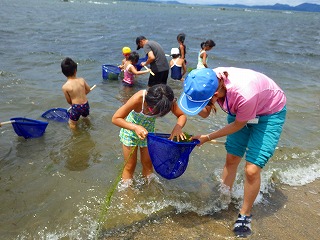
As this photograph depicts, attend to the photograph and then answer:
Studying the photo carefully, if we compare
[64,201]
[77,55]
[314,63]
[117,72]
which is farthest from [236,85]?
[314,63]

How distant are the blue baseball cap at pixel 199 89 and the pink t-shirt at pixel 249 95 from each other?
24 cm

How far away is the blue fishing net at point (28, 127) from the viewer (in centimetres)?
482

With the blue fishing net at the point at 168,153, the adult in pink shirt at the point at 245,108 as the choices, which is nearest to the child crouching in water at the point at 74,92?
the blue fishing net at the point at 168,153

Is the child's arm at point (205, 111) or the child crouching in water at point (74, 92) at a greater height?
the child's arm at point (205, 111)

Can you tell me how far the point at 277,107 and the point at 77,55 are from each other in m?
11.2

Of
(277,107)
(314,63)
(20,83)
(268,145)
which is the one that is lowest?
(314,63)

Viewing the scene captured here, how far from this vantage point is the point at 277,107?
3020mm

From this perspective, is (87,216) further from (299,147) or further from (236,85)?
(299,147)

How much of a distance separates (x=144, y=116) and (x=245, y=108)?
112 centimetres

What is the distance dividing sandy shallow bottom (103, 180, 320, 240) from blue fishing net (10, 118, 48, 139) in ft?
8.46

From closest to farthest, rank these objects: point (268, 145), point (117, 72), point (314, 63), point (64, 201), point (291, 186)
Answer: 1. point (268, 145)
2. point (64, 201)
3. point (291, 186)
4. point (117, 72)
5. point (314, 63)

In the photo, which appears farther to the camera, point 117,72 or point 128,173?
point 117,72

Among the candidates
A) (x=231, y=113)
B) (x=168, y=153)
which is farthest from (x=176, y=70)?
(x=168, y=153)

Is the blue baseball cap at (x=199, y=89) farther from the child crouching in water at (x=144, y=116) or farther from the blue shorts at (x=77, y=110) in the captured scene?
the blue shorts at (x=77, y=110)
